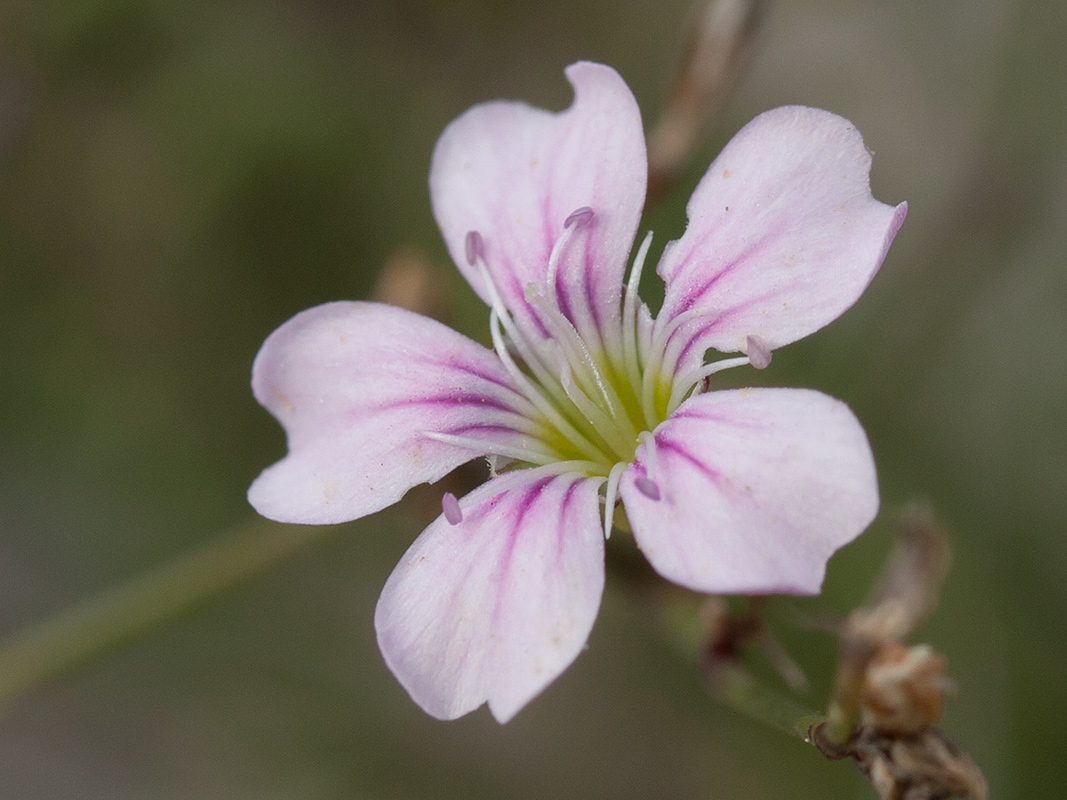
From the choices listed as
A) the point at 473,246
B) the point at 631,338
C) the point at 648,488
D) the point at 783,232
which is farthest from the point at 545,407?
the point at 783,232

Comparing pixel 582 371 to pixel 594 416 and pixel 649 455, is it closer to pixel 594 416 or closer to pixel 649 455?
pixel 594 416

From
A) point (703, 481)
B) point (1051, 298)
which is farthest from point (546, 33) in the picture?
point (703, 481)

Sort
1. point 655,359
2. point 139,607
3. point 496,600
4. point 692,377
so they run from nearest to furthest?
point 496,600 < point 692,377 < point 655,359 < point 139,607

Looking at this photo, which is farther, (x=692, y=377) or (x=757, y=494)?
(x=692, y=377)

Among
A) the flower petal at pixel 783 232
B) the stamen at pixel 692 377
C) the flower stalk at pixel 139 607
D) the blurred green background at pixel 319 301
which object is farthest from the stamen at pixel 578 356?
the blurred green background at pixel 319 301

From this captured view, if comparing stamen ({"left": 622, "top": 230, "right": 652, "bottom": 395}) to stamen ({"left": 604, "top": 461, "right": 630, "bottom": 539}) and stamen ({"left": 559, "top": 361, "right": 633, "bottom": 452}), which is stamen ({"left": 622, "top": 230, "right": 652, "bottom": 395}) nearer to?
stamen ({"left": 559, "top": 361, "right": 633, "bottom": 452})

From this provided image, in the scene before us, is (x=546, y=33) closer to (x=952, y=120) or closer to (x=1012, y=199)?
(x=952, y=120)

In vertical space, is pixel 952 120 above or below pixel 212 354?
above
